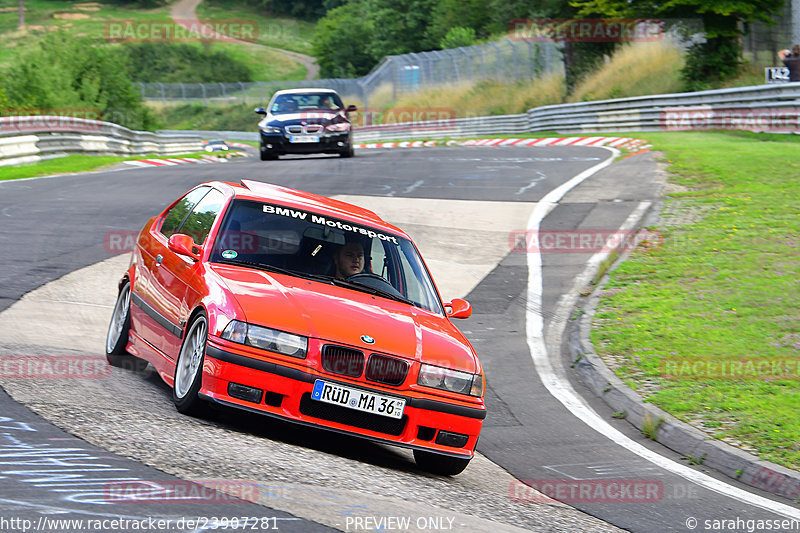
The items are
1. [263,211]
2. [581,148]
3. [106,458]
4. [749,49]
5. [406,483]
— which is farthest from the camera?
[749,49]

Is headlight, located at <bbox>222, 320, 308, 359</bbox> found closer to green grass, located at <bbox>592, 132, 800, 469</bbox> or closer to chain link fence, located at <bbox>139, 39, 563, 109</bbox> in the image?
green grass, located at <bbox>592, 132, 800, 469</bbox>

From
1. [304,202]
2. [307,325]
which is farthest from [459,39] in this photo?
[307,325]

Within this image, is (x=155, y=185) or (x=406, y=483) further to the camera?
(x=155, y=185)

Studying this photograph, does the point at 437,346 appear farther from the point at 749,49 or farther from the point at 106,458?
the point at 749,49

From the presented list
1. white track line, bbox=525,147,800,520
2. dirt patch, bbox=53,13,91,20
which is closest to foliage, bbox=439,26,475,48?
white track line, bbox=525,147,800,520

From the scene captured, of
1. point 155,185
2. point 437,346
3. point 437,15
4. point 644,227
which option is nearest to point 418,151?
point 155,185

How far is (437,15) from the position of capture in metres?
83.6

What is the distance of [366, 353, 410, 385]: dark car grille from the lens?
611cm

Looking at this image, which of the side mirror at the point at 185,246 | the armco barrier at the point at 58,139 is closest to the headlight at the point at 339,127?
the armco barrier at the point at 58,139

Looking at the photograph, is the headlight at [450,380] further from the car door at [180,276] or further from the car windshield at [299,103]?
the car windshield at [299,103]

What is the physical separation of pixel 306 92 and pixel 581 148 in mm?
7818

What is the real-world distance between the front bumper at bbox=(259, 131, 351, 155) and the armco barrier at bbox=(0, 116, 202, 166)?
228 inches

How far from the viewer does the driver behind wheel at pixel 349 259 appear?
283 inches

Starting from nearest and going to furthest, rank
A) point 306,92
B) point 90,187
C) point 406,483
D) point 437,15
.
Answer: point 406,483
point 90,187
point 306,92
point 437,15
